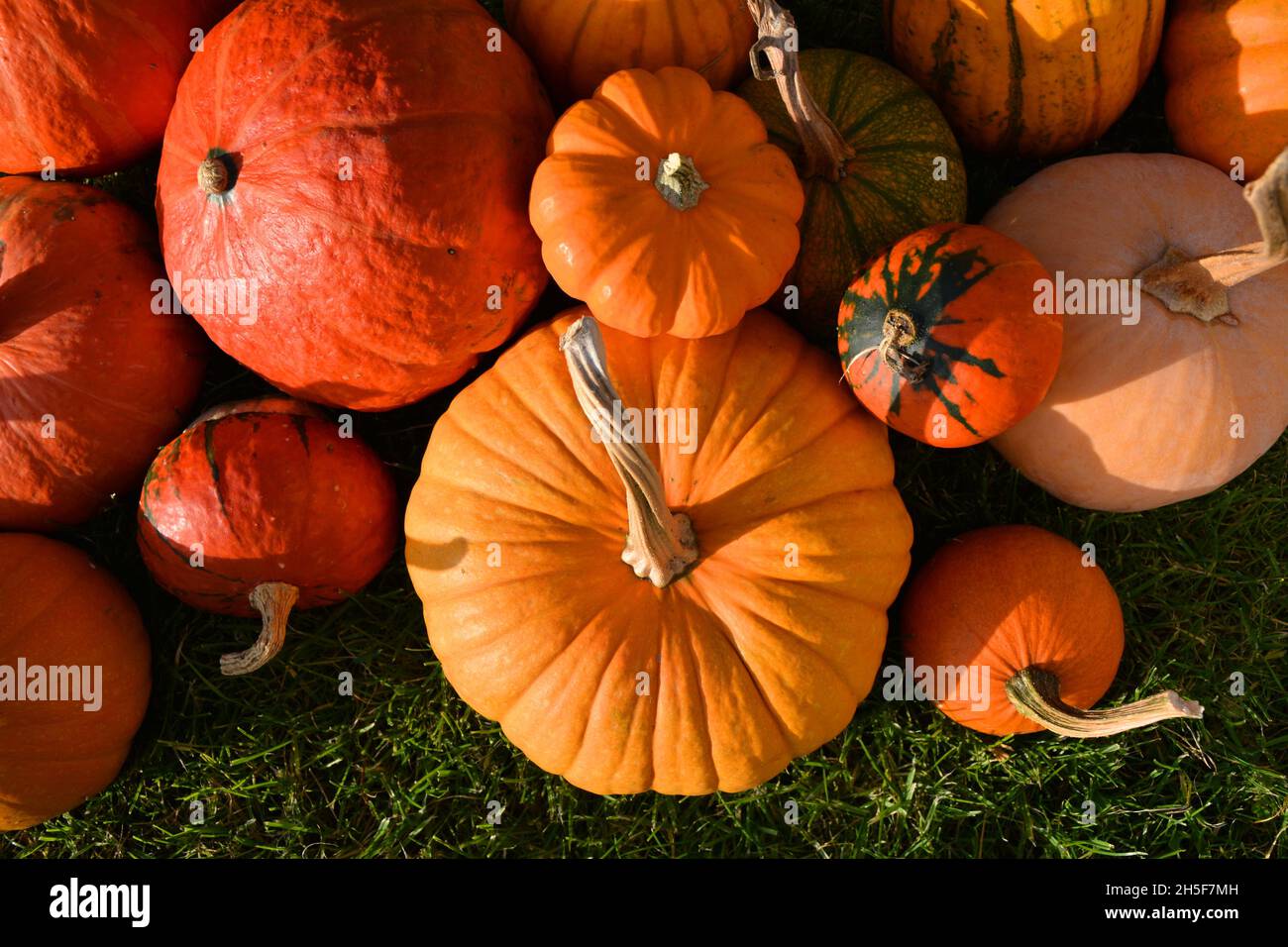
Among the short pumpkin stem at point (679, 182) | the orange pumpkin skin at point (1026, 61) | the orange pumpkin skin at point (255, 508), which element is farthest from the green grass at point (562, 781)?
the orange pumpkin skin at point (1026, 61)

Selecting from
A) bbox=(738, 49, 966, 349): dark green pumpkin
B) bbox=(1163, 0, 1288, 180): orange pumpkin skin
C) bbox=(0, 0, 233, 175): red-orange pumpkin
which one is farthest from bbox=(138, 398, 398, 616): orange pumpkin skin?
bbox=(1163, 0, 1288, 180): orange pumpkin skin

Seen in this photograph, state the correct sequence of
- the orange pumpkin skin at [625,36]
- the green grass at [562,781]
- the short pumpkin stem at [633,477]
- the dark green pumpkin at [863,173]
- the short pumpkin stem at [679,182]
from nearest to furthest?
1. the short pumpkin stem at [633,477]
2. the short pumpkin stem at [679,182]
3. the orange pumpkin skin at [625,36]
4. the dark green pumpkin at [863,173]
5. the green grass at [562,781]

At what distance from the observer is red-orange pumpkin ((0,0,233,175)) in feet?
8.88

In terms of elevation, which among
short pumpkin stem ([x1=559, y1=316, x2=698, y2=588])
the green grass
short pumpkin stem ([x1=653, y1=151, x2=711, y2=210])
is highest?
short pumpkin stem ([x1=653, y1=151, x2=711, y2=210])

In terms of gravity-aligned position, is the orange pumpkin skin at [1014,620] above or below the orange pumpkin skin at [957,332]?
below

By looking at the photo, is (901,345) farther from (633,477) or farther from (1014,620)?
(1014,620)

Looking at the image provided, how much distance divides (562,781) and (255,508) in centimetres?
123

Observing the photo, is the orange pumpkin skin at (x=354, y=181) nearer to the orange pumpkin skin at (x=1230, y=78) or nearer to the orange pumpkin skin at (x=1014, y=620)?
the orange pumpkin skin at (x=1014, y=620)

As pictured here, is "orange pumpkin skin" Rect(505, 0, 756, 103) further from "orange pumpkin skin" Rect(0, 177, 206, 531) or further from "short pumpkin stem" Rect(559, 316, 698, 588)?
"orange pumpkin skin" Rect(0, 177, 206, 531)

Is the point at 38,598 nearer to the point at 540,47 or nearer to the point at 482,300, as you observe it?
the point at 482,300

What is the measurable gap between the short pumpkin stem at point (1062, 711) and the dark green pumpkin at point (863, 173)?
3.65ft

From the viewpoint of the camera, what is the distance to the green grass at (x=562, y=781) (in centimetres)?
319

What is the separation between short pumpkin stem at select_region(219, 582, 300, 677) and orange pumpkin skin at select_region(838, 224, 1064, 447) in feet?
5.29
